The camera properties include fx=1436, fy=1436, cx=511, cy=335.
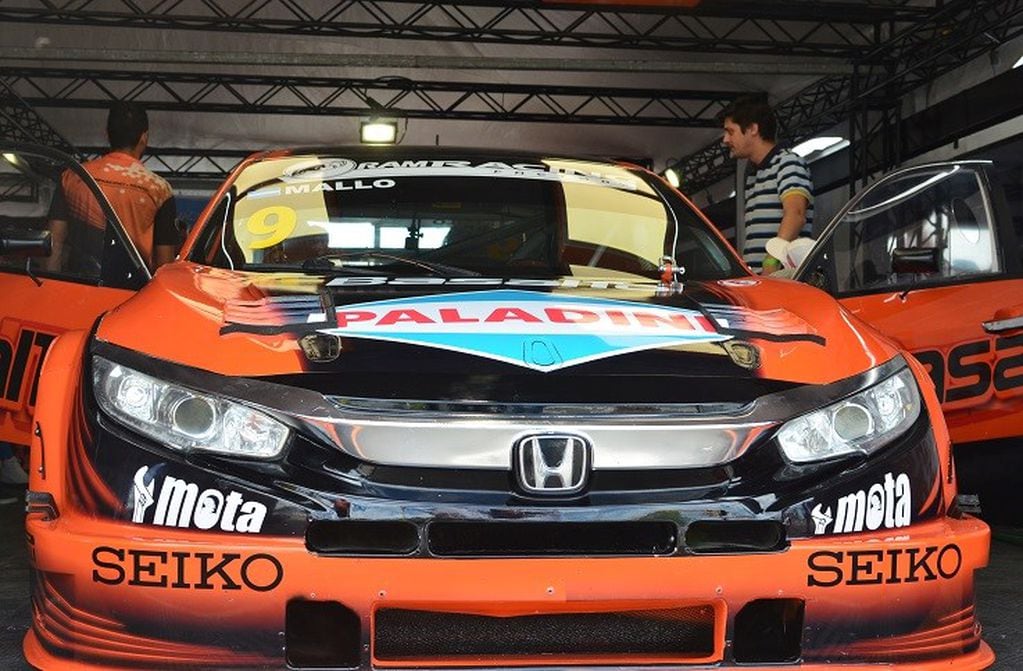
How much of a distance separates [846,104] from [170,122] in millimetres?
11106

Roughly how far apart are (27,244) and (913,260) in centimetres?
214

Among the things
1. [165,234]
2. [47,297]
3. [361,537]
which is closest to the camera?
[361,537]

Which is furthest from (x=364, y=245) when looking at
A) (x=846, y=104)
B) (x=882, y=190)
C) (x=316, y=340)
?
(x=846, y=104)

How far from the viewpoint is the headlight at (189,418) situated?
2164 millimetres

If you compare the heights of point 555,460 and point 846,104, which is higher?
point 846,104

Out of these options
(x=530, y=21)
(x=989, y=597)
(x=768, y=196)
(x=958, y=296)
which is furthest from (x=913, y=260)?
(x=530, y=21)

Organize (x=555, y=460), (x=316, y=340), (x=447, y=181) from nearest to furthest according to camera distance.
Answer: (x=555, y=460)
(x=316, y=340)
(x=447, y=181)

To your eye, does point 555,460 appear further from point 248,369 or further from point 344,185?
point 344,185

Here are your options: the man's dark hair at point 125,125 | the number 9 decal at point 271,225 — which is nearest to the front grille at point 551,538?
the number 9 decal at point 271,225

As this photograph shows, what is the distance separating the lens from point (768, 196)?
5.98 m

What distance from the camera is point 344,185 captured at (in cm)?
348

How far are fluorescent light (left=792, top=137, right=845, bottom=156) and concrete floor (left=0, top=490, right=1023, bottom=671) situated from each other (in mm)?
16304

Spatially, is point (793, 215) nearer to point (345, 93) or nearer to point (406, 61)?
point (406, 61)

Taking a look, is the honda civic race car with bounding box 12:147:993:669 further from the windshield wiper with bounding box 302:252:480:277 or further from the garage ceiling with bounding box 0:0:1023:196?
the garage ceiling with bounding box 0:0:1023:196
